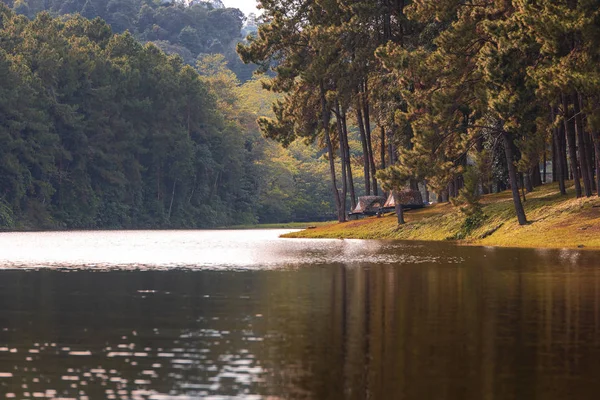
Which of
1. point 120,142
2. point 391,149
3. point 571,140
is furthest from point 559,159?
point 120,142

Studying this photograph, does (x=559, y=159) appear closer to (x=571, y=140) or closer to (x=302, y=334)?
(x=571, y=140)

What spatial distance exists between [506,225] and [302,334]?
44.5 m

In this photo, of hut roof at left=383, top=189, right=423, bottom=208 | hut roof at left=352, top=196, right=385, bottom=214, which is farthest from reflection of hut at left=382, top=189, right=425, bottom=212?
hut roof at left=352, top=196, right=385, bottom=214

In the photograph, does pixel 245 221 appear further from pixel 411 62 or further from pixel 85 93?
pixel 411 62

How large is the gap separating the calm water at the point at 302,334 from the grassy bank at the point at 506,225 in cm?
1866

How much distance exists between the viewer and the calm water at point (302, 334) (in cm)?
1352

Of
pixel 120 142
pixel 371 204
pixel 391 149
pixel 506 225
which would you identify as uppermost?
pixel 120 142

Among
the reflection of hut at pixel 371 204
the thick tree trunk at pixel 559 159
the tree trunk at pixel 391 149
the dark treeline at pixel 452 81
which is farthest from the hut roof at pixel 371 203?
the thick tree trunk at pixel 559 159

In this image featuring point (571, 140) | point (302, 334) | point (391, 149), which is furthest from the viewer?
point (391, 149)

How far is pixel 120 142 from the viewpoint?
486ft

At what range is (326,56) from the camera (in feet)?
275

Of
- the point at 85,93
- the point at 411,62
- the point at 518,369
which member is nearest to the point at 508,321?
the point at 518,369

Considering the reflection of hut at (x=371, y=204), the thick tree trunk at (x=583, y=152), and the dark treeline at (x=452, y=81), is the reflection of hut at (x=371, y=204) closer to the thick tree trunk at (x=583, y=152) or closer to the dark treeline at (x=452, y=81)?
the dark treeline at (x=452, y=81)

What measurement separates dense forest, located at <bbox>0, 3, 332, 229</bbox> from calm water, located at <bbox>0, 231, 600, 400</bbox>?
99982 mm
